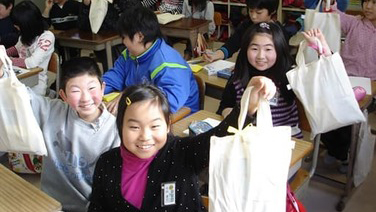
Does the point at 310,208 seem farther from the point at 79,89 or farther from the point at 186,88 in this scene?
the point at 79,89

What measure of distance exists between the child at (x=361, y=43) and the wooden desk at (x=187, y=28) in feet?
5.79

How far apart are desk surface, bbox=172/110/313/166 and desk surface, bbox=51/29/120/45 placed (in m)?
2.20

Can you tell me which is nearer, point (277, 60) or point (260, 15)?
point (277, 60)

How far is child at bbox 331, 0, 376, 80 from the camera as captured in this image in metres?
2.65

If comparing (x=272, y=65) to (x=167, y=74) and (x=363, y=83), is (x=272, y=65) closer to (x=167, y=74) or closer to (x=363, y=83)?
(x=167, y=74)

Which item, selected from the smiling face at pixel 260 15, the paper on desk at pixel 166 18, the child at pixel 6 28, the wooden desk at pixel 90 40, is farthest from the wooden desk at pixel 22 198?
the paper on desk at pixel 166 18

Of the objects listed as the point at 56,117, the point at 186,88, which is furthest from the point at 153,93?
the point at 186,88

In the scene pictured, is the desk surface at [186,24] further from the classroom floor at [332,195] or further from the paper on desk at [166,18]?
the classroom floor at [332,195]

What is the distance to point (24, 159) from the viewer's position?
7.97 feet

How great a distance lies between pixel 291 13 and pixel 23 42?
3.53 metres

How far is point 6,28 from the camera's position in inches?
155

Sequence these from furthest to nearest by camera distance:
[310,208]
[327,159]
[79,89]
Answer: [327,159], [310,208], [79,89]

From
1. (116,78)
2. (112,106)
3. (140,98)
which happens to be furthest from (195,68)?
(140,98)

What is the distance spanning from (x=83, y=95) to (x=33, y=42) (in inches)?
69.8
